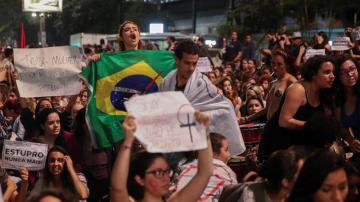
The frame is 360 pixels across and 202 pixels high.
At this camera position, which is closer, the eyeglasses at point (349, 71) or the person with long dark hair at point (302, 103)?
the person with long dark hair at point (302, 103)

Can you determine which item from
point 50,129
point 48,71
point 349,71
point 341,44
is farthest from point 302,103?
point 341,44

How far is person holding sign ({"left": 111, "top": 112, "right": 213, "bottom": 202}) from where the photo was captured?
494cm

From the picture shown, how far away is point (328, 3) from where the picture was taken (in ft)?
99.6

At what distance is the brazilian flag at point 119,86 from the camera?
9.14m

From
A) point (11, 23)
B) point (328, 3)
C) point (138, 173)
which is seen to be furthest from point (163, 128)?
point (11, 23)

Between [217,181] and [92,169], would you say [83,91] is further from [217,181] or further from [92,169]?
[217,181]

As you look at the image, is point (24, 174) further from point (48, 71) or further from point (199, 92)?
point (48, 71)

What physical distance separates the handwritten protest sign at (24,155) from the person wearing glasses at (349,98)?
8.64 feet

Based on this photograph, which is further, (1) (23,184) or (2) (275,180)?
(1) (23,184)

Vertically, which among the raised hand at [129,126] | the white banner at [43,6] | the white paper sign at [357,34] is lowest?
the white paper sign at [357,34]

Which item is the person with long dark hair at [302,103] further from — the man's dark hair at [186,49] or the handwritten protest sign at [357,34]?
the handwritten protest sign at [357,34]

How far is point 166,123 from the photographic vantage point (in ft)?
16.0

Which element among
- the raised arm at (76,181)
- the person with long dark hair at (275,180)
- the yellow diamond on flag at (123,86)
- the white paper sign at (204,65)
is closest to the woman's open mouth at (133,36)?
the yellow diamond on flag at (123,86)

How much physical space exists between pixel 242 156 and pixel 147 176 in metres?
4.01
